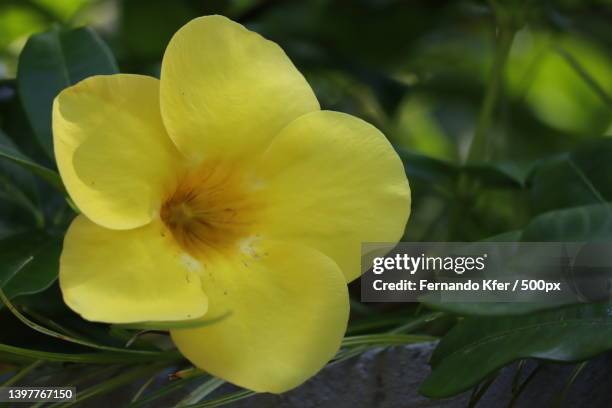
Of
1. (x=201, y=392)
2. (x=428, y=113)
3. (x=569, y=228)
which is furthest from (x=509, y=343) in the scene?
(x=428, y=113)

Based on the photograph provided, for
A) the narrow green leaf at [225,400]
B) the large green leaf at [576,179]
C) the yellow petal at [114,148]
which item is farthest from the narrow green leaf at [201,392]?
the large green leaf at [576,179]

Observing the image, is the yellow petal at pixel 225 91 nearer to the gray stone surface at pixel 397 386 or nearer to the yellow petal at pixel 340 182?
the yellow petal at pixel 340 182

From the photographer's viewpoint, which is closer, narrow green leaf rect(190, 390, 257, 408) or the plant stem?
narrow green leaf rect(190, 390, 257, 408)

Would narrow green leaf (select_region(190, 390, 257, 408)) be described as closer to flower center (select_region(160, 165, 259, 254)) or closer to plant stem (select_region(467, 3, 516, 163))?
flower center (select_region(160, 165, 259, 254))

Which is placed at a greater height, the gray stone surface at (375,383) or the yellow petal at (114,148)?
the yellow petal at (114,148)

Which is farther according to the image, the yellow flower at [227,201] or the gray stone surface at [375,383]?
the gray stone surface at [375,383]

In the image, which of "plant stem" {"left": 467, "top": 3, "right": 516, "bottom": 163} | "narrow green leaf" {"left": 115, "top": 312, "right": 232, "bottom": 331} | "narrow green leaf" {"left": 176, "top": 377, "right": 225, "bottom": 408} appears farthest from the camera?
"plant stem" {"left": 467, "top": 3, "right": 516, "bottom": 163}

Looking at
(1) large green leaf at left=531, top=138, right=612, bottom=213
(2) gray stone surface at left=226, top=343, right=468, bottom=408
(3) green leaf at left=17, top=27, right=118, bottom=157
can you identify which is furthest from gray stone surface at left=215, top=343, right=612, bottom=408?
(3) green leaf at left=17, top=27, right=118, bottom=157

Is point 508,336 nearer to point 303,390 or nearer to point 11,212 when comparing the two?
point 303,390
